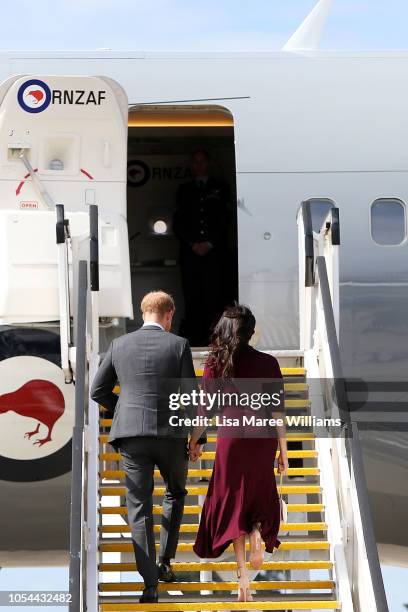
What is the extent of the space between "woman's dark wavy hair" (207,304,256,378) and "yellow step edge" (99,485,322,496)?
100cm

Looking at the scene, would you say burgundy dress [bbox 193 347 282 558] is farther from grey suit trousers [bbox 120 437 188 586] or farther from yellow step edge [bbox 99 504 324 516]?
yellow step edge [bbox 99 504 324 516]

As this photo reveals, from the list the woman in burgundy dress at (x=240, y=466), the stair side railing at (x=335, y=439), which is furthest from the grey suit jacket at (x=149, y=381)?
the stair side railing at (x=335, y=439)

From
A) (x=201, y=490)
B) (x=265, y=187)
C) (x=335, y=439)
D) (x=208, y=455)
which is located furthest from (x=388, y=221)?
(x=201, y=490)

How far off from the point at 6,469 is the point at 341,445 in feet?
8.35

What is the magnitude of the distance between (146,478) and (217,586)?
2.55 ft

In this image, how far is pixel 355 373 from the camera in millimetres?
8172

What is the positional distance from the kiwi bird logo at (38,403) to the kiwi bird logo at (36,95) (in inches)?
77.5

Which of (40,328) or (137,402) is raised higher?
(40,328)

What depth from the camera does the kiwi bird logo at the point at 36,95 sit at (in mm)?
8031

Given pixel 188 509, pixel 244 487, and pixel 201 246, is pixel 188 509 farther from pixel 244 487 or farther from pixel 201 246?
pixel 201 246

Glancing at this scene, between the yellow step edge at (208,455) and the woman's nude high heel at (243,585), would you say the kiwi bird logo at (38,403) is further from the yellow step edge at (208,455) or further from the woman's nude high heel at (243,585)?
the woman's nude high heel at (243,585)

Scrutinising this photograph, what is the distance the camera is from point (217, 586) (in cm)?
621

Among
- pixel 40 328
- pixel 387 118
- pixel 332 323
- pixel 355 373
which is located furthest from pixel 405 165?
pixel 40 328

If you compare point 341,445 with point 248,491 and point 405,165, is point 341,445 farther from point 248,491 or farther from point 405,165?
point 405,165
